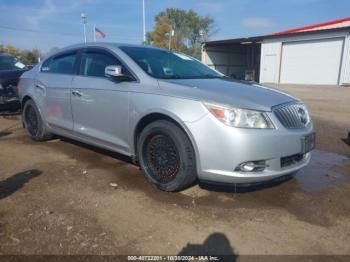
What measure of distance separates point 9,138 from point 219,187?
4.35 metres

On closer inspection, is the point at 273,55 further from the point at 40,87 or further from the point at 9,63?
the point at 40,87

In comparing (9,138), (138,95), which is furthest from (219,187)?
(9,138)

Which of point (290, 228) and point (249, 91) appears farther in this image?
point (249, 91)

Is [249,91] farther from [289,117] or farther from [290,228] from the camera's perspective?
[290,228]

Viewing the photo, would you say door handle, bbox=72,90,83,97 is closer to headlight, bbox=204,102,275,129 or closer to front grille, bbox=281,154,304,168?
headlight, bbox=204,102,275,129

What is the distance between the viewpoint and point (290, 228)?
9.78ft

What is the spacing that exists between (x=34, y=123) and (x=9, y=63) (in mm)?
4273

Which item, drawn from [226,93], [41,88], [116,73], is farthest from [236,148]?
[41,88]

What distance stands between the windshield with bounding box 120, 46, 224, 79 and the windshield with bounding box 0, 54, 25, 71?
593 cm

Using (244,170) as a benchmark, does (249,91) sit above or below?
above

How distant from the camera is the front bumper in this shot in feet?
10.1

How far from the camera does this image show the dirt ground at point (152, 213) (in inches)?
105

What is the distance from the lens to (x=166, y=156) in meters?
3.59

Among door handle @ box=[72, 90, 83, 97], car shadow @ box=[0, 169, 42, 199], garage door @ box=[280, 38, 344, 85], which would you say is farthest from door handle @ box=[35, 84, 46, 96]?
garage door @ box=[280, 38, 344, 85]
